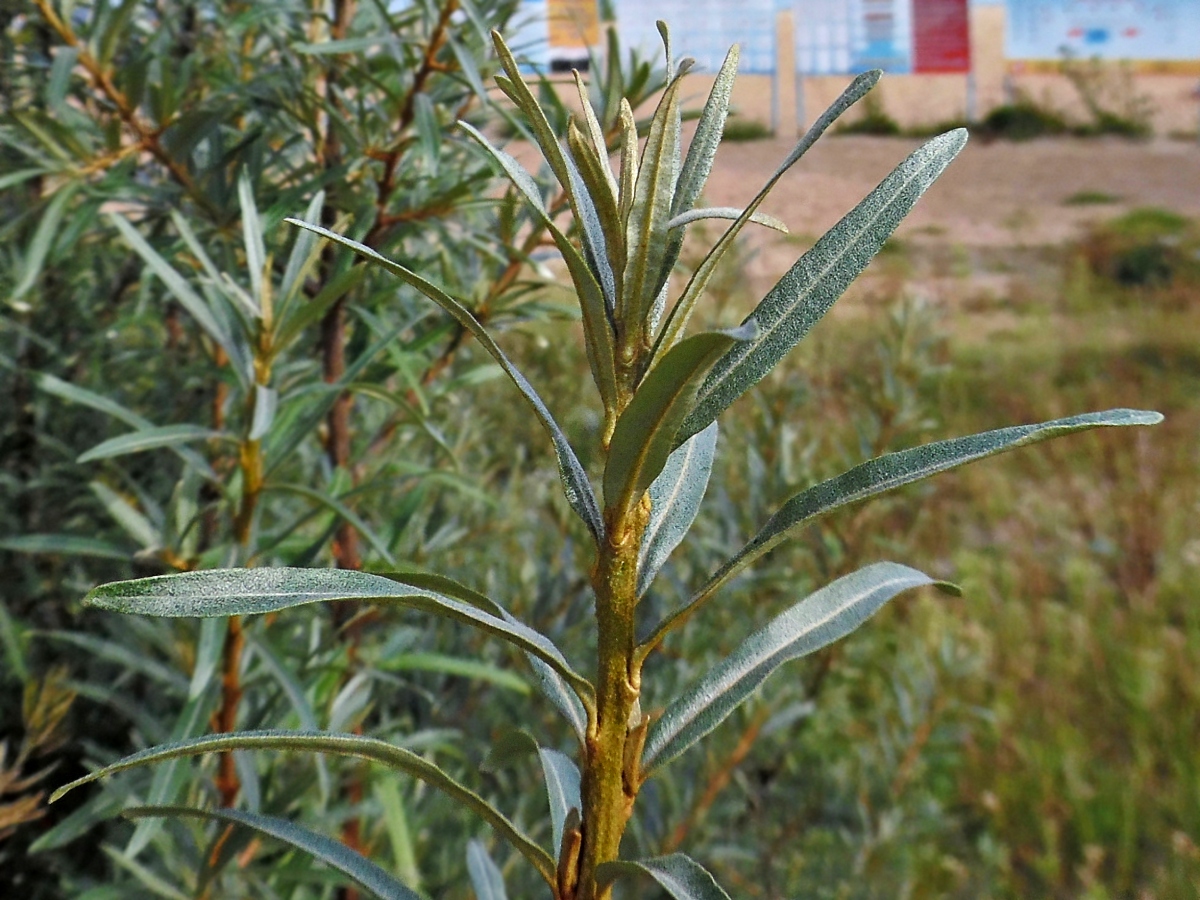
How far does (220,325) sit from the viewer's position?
18.0 inches

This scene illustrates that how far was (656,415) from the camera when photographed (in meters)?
0.21

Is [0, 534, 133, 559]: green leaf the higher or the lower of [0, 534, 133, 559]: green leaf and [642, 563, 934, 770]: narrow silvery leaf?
the lower

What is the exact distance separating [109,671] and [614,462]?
24.9 inches

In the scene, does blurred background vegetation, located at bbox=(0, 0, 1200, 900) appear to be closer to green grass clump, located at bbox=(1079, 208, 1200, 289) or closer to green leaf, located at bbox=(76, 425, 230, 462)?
green leaf, located at bbox=(76, 425, 230, 462)

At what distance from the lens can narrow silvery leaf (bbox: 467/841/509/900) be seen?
0.99ft

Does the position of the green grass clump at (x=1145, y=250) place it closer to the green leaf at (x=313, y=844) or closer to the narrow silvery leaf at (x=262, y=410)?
the narrow silvery leaf at (x=262, y=410)

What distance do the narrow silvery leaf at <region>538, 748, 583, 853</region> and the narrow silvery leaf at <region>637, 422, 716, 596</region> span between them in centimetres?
6

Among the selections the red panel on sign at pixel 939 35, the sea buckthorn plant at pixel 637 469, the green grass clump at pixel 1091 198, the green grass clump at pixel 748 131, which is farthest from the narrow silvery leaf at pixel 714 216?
the green grass clump at pixel 1091 198

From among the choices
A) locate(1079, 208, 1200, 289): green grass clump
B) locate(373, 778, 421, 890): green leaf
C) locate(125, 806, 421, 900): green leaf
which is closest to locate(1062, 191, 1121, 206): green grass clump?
locate(1079, 208, 1200, 289): green grass clump

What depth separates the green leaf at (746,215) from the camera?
212mm

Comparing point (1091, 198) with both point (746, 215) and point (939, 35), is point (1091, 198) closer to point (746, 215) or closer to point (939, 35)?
point (939, 35)

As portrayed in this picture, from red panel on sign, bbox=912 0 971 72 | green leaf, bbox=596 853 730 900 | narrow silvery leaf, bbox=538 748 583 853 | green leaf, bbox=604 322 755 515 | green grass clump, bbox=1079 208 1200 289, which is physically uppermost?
red panel on sign, bbox=912 0 971 72

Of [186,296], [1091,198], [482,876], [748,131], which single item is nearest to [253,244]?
[186,296]

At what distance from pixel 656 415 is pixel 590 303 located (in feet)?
0.12
